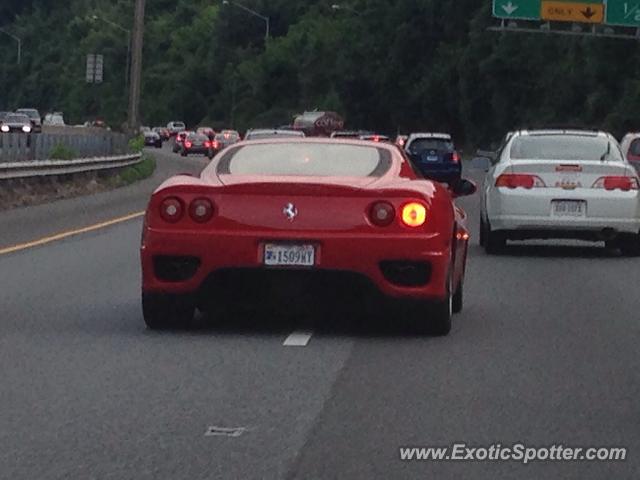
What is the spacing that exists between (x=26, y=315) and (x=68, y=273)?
14.2ft

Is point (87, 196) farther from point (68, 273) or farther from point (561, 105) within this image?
point (561, 105)

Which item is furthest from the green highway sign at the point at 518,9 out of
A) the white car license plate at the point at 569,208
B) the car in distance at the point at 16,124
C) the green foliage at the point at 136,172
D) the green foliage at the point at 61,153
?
the white car license plate at the point at 569,208

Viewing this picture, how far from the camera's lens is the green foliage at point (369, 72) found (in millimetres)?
88250

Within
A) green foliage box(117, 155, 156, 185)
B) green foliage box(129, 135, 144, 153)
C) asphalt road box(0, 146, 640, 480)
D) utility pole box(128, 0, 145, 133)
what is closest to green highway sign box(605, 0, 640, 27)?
utility pole box(128, 0, 145, 133)

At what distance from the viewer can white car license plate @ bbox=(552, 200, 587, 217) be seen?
22.2m

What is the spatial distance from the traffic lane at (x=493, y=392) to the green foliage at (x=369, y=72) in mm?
64885

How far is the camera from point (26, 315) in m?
14.5

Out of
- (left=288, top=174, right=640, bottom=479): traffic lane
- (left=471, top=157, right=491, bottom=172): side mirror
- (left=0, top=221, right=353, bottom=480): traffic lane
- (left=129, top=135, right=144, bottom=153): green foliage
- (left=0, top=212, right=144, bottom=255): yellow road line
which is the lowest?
(left=0, top=212, right=144, bottom=255): yellow road line

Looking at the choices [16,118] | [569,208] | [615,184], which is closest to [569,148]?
[615,184]

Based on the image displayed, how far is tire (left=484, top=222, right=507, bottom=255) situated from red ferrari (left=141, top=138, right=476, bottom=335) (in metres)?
9.36

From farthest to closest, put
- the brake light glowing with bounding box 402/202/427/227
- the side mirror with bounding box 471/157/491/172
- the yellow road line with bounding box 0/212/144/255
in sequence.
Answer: the side mirror with bounding box 471/157/491/172 < the yellow road line with bounding box 0/212/144/255 < the brake light glowing with bounding box 402/202/427/227

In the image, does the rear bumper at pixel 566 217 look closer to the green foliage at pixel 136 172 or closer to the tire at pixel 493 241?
the tire at pixel 493 241

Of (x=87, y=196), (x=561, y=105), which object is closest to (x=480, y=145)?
(x=561, y=105)

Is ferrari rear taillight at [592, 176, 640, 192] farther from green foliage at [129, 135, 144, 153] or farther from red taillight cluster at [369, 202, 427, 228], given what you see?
green foliage at [129, 135, 144, 153]
